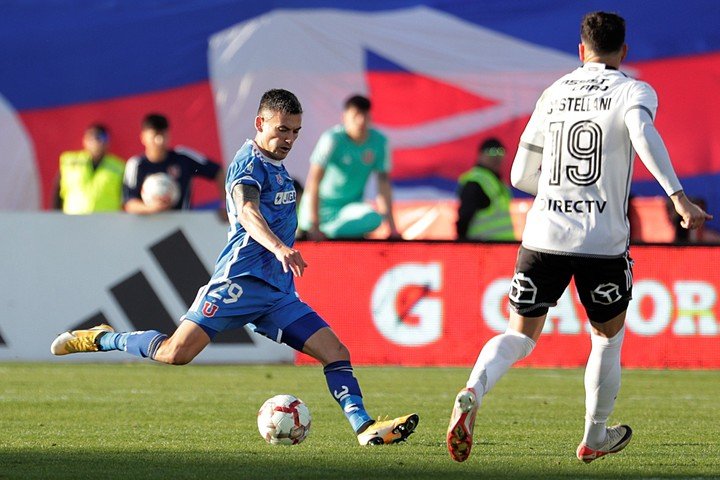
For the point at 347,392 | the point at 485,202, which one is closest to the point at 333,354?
the point at 347,392

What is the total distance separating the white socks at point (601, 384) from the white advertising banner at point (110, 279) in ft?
21.1

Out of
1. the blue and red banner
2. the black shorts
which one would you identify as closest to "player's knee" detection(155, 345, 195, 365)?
the black shorts

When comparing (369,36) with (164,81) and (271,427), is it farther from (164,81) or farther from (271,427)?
(271,427)

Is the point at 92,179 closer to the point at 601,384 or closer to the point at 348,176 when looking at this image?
the point at 348,176

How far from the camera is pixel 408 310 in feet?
42.0

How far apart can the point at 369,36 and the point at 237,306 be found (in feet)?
37.2

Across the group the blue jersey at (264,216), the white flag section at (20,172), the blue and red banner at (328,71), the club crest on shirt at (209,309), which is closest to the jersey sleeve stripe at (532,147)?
the blue jersey at (264,216)

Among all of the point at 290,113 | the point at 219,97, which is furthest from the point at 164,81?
the point at 290,113

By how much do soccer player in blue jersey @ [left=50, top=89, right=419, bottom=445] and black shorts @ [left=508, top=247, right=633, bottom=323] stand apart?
1.10 metres

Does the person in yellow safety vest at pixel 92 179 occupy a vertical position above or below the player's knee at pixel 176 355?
above

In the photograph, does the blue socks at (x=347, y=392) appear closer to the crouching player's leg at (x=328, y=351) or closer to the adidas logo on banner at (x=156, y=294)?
the crouching player's leg at (x=328, y=351)

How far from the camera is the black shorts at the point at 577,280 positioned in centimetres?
640

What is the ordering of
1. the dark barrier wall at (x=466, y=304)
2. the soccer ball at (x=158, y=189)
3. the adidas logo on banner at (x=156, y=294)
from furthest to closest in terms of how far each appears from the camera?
the soccer ball at (x=158, y=189) → the adidas logo on banner at (x=156, y=294) → the dark barrier wall at (x=466, y=304)

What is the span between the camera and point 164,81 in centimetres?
1836
